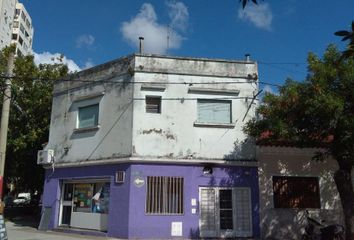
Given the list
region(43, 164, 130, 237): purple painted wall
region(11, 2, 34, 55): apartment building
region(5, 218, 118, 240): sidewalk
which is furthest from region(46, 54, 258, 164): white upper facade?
region(11, 2, 34, 55): apartment building

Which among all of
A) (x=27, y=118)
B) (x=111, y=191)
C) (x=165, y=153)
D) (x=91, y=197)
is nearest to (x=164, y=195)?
(x=165, y=153)

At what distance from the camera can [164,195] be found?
54.9 feet

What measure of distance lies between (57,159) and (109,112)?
3.59m

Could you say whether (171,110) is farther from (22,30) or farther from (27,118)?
(22,30)

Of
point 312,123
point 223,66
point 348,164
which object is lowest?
point 348,164

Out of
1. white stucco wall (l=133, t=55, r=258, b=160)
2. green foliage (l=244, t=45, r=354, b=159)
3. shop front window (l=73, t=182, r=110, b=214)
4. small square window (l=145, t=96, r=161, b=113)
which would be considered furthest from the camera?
shop front window (l=73, t=182, r=110, b=214)

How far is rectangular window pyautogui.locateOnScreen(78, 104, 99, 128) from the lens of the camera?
18703 millimetres

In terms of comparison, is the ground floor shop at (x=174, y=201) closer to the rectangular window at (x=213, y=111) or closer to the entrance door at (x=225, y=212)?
the entrance door at (x=225, y=212)

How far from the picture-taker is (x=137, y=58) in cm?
1772

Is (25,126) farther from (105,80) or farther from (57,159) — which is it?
(105,80)

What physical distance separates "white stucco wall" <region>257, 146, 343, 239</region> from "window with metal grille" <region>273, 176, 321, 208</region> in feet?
0.65

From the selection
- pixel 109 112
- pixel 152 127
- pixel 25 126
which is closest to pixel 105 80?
pixel 109 112

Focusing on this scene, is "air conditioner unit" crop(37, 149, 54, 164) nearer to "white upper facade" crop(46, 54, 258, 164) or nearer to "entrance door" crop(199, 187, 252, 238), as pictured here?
"white upper facade" crop(46, 54, 258, 164)

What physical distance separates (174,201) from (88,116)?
5401mm
